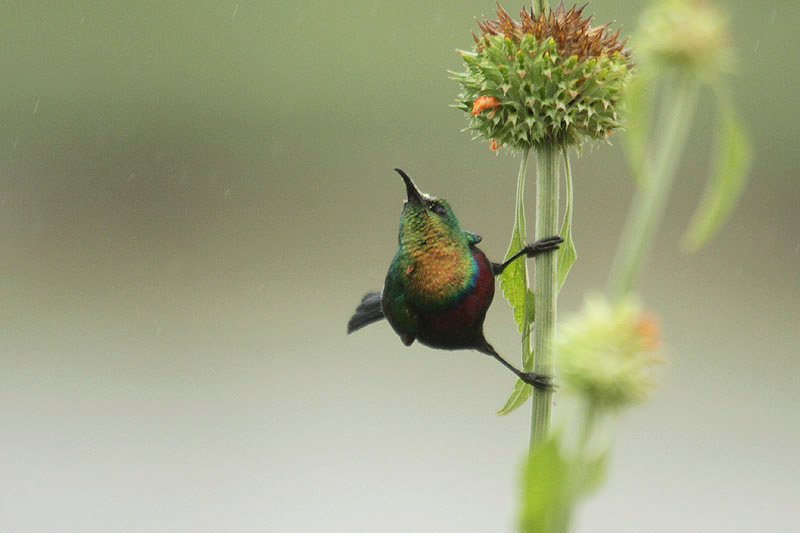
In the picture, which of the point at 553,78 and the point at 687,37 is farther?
the point at 553,78

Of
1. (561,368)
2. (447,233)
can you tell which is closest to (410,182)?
(447,233)

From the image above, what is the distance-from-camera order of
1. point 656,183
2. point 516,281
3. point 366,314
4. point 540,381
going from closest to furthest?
point 656,183, point 540,381, point 516,281, point 366,314

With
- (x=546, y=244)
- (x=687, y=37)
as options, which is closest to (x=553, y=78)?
(x=546, y=244)

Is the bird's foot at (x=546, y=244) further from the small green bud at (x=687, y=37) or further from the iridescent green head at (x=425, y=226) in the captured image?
the small green bud at (x=687, y=37)

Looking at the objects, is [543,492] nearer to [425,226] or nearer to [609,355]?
[609,355]

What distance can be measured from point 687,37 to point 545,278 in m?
0.22

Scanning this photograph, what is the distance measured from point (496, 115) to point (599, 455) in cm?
26

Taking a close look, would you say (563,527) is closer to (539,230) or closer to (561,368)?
(561,368)

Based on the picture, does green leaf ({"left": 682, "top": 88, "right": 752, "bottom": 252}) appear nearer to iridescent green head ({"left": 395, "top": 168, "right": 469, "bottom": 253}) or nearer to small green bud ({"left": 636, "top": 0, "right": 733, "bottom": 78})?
small green bud ({"left": 636, "top": 0, "right": 733, "bottom": 78})

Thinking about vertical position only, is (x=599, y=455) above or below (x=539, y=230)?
below

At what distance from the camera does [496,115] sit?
425 millimetres

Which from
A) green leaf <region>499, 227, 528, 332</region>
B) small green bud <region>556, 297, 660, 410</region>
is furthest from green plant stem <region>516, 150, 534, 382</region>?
small green bud <region>556, 297, 660, 410</region>

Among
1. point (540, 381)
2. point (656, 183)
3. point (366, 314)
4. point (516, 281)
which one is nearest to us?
point (656, 183)

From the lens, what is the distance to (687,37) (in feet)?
0.56
